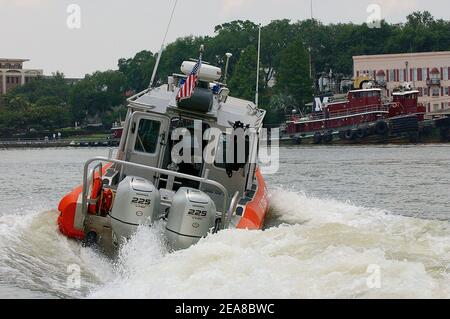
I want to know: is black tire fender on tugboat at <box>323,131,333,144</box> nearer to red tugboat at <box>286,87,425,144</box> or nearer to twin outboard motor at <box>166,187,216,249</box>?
red tugboat at <box>286,87,425,144</box>

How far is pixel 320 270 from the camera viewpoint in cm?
1135

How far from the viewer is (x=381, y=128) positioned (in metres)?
80.9

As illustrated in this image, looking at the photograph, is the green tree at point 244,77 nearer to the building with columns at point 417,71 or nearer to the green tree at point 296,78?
the green tree at point 296,78

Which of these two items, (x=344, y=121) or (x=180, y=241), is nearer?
(x=180, y=241)

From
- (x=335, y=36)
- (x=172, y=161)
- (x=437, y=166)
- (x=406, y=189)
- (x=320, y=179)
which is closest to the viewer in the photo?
(x=172, y=161)

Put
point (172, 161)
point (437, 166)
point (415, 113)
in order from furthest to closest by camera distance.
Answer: point (415, 113)
point (437, 166)
point (172, 161)

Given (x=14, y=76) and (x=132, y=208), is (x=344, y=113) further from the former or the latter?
(x=14, y=76)

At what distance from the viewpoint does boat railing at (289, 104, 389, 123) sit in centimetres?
8500

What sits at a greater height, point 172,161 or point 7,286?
point 172,161

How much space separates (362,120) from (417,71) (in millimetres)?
25904

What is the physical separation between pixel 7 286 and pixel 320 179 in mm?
23966

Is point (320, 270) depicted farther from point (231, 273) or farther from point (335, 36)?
point (335, 36)

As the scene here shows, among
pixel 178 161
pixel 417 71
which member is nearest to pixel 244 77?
pixel 417 71

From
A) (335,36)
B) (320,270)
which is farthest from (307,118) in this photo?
(320,270)
